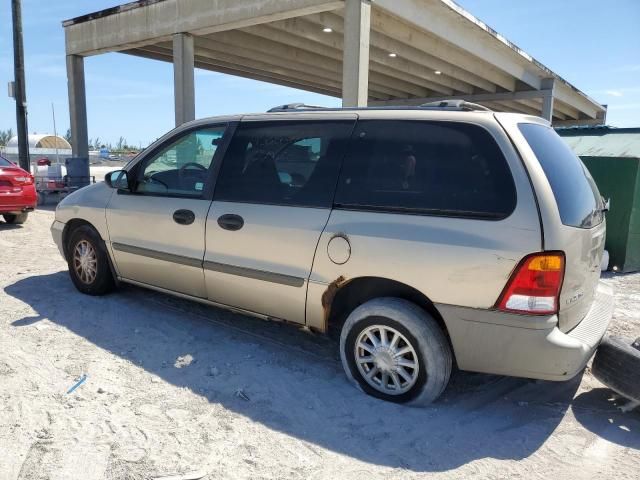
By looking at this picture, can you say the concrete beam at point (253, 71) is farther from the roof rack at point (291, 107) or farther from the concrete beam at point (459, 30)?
the roof rack at point (291, 107)

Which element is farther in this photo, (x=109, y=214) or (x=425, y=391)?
(x=109, y=214)

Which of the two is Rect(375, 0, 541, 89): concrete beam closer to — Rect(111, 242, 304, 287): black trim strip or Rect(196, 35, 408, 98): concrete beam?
Rect(196, 35, 408, 98): concrete beam

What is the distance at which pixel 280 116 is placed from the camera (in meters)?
3.71

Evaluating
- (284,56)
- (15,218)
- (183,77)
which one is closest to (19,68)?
(183,77)

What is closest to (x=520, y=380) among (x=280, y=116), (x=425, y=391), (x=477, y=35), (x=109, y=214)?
(x=425, y=391)

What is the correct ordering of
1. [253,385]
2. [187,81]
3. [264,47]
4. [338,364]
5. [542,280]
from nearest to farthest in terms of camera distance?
[542,280] → [253,385] → [338,364] → [187,81] → [264,47]

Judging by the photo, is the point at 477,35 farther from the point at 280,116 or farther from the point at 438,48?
the point at 280,116

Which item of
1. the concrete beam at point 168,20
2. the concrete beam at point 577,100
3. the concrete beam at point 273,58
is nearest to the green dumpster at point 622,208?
the concrete beam at point 168,20

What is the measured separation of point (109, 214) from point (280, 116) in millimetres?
1996

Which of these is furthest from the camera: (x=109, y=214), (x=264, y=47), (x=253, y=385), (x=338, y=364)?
(x=264, y=47)

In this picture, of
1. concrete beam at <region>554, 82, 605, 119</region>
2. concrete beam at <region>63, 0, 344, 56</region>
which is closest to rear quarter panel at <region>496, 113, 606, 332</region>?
concrete beam at <region>63, 0, 344, 56</region>

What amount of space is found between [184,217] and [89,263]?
61.2 inches

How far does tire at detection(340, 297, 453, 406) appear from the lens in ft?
9.66

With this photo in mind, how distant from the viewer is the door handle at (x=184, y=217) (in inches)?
155
